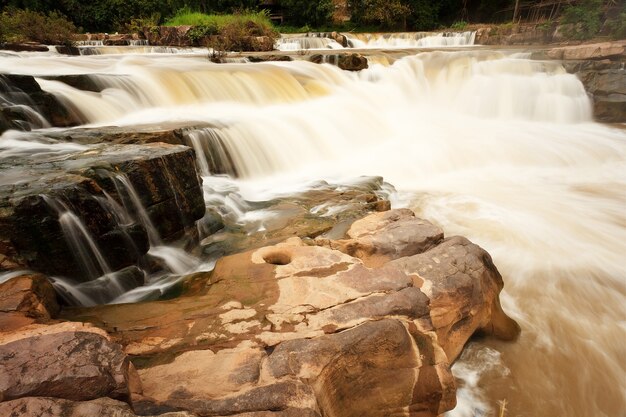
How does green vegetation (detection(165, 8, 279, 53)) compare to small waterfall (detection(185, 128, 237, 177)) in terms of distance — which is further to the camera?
green vegetation (detection(165, 8, 279, 53))

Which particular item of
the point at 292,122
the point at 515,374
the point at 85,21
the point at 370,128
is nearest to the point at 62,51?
the point at 292,122

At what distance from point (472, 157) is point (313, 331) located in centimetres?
731

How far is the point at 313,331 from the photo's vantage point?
2.43m

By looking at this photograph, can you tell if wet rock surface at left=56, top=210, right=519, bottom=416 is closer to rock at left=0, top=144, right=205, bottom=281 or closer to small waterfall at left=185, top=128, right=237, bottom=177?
rock at left=0, top=144, right=205, bottom=281

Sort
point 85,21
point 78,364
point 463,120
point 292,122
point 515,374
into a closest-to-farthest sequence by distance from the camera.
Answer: point 78,364, point 515,374, point 292,122, point 463,120, point 85,21

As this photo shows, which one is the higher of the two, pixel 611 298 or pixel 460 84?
pixel 460 84

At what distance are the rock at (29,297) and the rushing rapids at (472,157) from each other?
4.13 feet

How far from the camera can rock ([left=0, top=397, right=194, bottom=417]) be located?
142cm

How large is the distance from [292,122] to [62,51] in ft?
33.2

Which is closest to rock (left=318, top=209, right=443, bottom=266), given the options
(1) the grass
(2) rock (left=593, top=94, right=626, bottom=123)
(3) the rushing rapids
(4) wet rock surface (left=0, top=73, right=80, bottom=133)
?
(3) the rushing rapids

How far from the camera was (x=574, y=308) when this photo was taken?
154 inches

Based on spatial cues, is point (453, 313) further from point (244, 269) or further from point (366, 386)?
point (244, 269)

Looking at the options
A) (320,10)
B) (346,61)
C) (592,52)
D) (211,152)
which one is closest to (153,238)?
(211,152)

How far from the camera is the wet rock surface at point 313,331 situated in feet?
6.64
